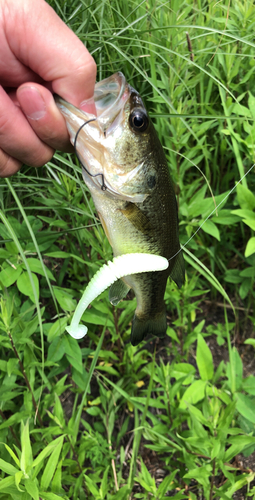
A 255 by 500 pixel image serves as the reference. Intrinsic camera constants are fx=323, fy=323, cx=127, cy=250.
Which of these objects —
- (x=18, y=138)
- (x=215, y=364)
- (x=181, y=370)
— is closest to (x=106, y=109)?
(x=18, y=138)

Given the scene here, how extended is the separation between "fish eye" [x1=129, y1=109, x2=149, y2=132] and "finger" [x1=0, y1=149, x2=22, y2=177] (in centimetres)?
52

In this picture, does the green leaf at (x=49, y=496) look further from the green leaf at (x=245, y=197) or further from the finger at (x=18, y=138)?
the green leaf at (x=245, y=197)

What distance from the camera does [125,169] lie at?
1069mm

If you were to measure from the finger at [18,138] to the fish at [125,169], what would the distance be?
0.16 meters

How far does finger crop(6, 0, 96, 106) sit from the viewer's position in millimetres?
968

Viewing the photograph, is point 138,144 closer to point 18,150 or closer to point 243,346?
point 18,150

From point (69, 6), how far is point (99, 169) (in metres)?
1.83

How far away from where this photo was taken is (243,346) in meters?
2.40

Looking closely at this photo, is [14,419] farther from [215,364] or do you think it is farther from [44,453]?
[215,364]

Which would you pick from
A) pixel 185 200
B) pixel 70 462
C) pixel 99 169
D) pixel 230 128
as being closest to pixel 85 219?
pixel 185 200

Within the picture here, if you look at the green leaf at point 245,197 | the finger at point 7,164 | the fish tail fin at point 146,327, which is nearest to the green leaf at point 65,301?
the fish tail fin at point 146,327

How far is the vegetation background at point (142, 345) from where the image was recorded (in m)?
1.42

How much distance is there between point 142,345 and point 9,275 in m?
0.97

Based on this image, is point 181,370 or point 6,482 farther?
point 181,370
